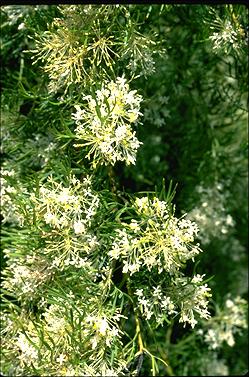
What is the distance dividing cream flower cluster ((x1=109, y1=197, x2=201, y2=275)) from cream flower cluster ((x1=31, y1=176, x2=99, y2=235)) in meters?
0.06

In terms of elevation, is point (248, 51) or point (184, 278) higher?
point (248, 51)

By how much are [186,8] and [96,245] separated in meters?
0.68

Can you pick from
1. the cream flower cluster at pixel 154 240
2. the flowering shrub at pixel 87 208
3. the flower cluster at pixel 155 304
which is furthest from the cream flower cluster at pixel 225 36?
the flower cluster at pixel 155 304

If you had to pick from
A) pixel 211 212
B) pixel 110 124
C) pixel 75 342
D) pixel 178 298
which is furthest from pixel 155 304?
pixel 211 212

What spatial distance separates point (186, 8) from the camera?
164 centimetres

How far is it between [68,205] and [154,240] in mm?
147

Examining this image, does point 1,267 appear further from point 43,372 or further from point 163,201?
point 163,201

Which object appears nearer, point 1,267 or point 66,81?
point 66,81

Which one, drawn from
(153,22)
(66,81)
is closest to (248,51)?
(153,22)

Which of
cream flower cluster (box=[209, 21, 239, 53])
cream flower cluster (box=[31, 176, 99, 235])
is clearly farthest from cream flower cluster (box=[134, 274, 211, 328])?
cream flower cluster (box=[209, 21, 239, 53])

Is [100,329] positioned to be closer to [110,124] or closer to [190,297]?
[190,297]

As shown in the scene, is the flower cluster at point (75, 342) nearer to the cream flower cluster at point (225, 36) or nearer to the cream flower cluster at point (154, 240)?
the cream flower cluster at point (154, 240)

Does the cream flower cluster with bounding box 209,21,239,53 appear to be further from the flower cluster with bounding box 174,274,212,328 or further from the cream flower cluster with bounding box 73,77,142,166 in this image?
the flower cluster with bounding box 174,274,212,328

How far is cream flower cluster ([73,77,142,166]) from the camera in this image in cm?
114
